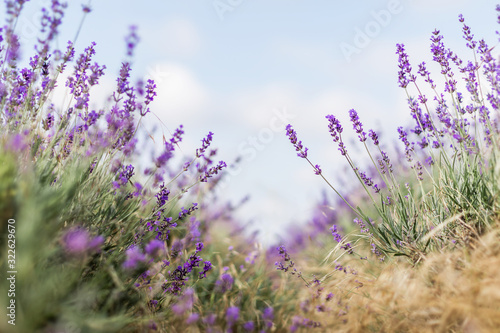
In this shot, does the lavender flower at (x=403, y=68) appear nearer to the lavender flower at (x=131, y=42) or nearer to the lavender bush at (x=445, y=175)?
the lavender bush at (x=445, y=175)

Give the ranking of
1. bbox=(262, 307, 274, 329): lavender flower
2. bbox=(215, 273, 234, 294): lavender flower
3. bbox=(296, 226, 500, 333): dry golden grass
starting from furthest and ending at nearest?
bbox=(215, 273, 234, 294): lavender flower, bbox=(262, 307, 274, 329): lavender flower, bbox=(296, 226, 500, 333): dry golden grass

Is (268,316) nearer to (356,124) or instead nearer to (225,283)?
(225,283)

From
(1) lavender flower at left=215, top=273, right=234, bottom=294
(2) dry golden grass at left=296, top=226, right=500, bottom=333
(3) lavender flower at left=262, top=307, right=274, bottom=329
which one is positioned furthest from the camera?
(1) lavender flower at left=215, top=273, right=234, bottom=294

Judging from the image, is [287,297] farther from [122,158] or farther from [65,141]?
[65,141]

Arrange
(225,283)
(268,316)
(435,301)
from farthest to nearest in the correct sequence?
(225,283)
(268,316)
(435,301)

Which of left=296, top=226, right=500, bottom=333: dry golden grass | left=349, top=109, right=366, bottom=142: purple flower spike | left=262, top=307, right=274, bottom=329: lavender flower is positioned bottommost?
left=296, top=226, right=500, bottom=333: dry golden grass

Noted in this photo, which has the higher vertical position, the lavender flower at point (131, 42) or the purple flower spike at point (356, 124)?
the lavender flower at point (131, 42)

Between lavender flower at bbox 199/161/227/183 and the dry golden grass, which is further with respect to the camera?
lavender flower at bbox 199/161/227/183

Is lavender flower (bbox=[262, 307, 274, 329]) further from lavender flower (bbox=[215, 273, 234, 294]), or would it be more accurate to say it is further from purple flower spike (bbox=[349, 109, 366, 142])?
purple flower spike (bbox=[349, 109, 366, 142])

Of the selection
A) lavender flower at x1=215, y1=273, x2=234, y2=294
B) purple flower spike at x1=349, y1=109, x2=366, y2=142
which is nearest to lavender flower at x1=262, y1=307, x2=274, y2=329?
lavender flower at x1=215, y1=273, x2=234, y2=294

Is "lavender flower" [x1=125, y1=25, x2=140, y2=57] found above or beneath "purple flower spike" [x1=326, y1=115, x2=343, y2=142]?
above

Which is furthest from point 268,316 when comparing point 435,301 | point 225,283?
point 435,301

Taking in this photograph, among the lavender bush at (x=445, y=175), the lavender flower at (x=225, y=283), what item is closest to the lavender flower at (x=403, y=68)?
the lavender bush at (x=445, y=175)

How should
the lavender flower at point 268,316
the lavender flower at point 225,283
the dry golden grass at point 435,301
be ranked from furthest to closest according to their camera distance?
1. the lavender flower at point 225,283
2. the lavender flower at point 268,316
3. the dry golden grass at point 435,301
